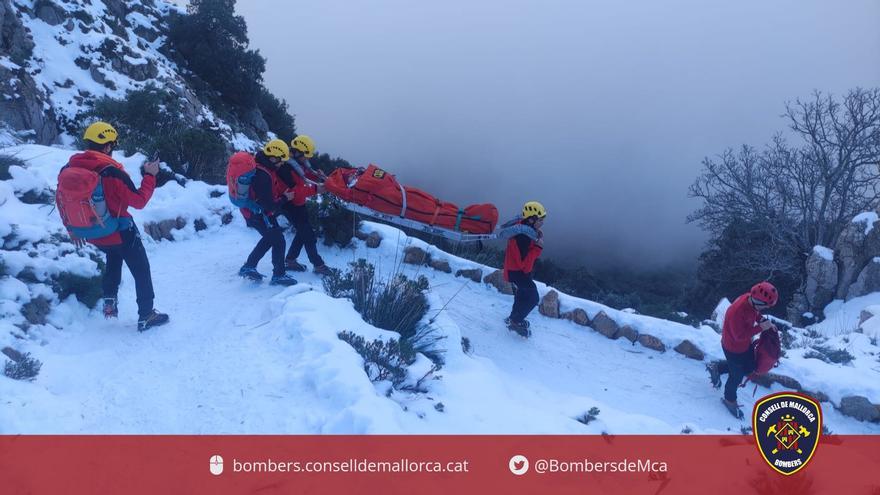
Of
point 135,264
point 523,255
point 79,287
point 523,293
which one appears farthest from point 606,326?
point 79,287

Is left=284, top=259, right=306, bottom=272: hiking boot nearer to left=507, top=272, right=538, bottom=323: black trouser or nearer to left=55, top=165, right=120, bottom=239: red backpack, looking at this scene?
left=55, top=165, right=120, bottom=239: red backpack

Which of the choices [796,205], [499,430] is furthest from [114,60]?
[796,205]

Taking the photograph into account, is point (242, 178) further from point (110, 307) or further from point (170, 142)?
point (170, 142)

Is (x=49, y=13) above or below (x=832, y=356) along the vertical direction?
above

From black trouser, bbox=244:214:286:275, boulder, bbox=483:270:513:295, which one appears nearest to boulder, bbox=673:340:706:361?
boulder, bbox=483:270:513:295

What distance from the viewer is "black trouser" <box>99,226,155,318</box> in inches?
228

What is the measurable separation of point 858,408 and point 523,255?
4596 millimetres

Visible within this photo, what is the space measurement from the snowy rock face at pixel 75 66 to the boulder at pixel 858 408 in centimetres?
1764

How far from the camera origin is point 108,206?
5.55 m
